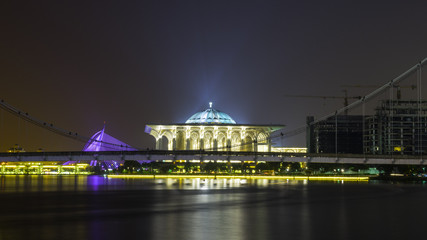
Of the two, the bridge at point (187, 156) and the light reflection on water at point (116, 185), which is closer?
the light reflection on water at point (116, 185)

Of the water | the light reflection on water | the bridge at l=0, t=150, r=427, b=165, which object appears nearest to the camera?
the water

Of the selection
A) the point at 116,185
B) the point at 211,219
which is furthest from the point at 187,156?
the point at 211,219

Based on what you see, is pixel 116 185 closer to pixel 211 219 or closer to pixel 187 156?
pixel 187 156

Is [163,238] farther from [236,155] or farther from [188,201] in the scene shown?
[236,155]

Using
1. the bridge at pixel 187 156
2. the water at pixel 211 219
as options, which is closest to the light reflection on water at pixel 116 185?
the bridge at pixel 187 156

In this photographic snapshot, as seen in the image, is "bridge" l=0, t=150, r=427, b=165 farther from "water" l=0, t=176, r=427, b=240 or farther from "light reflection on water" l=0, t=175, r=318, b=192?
"water" l=0, t=176, r=427, b=240

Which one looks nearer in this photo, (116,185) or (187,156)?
(116,185)

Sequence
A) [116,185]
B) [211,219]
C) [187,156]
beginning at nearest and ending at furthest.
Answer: [211,219]
[116,185]
[187,156]

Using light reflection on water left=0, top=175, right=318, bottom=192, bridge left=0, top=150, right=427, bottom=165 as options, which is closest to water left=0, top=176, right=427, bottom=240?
light reflection on water left=0, top=175, right=318, bottom=192

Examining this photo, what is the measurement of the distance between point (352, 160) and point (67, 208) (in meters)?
78.3

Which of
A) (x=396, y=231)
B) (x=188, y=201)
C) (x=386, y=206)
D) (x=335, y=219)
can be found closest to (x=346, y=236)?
(x=396, y=231)

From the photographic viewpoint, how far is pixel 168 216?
147ft

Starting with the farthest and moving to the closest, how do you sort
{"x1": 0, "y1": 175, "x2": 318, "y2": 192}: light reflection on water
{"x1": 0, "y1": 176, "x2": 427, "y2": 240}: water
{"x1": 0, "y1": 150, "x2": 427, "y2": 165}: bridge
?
1. {"x1": 0, "y1": 150, "x2": 427, "y2": 165}: bridge
2. {"x1": 0, "y1": 175, "x2": 318, "y2": 192}: light reflection on water
3. {"x1": 0, "y1": 176, "x2": 427, "y2": 240}: water

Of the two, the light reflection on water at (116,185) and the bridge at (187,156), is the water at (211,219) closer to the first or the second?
the light reflection on water at (116,185)
